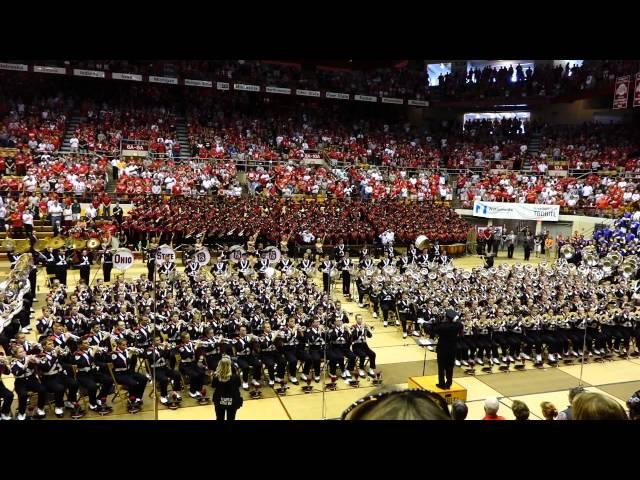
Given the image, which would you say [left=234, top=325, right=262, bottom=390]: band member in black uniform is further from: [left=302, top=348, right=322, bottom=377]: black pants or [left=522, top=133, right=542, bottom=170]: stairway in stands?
[left=522, top=133, right=542, bottom=170]: stairway in stands

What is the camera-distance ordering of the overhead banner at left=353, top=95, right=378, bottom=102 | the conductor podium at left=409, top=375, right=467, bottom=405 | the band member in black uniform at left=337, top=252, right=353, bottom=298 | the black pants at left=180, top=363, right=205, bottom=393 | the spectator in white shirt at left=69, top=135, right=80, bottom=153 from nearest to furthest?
the conductor podium at left=409, top=375, right=467, bottom=405
the black pants at left=180, top=363, right=205, bottom=393
the band member in black uniform at left=337, top=252, right=353, bottom=298
the spectator in white shirt at left=69, top=135, right=80, bottom=153
the overhead banner at left=353, top=95, right=378, bottom=102

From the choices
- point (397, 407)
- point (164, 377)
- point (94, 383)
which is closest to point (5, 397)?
point (94, 383)

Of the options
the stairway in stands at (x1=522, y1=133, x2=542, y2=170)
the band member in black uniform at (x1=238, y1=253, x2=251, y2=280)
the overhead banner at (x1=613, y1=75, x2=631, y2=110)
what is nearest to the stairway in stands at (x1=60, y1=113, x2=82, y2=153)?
the band member in black uniform at (x1=238, y1=253, x2=251, y2=280)

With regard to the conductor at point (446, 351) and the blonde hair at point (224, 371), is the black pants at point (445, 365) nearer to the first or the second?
the conductor at point (446, 351)

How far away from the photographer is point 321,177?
102ft

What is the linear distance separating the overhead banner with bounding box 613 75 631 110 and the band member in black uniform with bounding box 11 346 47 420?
117 feet

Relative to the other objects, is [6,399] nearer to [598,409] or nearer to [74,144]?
[598,409]

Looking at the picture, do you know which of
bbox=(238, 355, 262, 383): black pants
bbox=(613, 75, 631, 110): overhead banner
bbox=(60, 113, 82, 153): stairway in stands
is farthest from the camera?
bbox=(613, 75, 631, 110): overhead banner

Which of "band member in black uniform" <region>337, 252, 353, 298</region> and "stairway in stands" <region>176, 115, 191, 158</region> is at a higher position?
"stairway in stands" <region>176, 115, 191, 158</region>

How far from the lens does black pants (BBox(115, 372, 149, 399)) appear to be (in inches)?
410

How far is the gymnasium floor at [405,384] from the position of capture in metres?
10.5

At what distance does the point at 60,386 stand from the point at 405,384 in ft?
23.2
